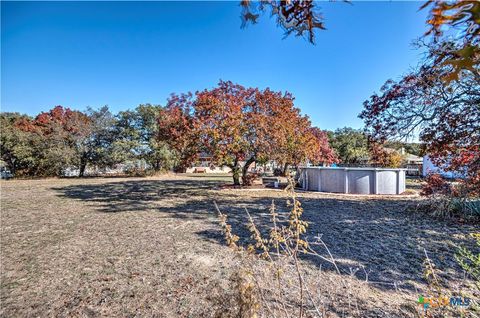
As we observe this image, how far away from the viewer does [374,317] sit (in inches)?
83.3

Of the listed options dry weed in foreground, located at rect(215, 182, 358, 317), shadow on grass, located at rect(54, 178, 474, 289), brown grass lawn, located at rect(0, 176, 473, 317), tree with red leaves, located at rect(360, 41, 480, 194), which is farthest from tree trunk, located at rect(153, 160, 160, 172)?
dry weed in foreground, located at rect(215, 182, 358, 317)

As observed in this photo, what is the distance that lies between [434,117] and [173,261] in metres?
6.58

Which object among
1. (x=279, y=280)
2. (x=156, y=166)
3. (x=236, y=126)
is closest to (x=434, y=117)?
(x=236, y=126)

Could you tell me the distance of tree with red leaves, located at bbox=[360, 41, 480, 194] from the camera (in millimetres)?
5312

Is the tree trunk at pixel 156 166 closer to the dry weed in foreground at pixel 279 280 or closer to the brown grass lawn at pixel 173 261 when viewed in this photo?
the brown grass lawn at pixel 173 261

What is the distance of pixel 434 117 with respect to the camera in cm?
575

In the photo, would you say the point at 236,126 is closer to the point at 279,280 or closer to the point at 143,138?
the point at 279,280

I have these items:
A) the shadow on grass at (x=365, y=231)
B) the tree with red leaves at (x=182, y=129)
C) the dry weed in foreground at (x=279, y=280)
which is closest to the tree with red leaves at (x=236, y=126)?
the tree with red leaves at (x=182, y=129)

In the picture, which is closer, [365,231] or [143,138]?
[365,231]

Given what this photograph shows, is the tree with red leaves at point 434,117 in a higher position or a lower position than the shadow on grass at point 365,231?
higher

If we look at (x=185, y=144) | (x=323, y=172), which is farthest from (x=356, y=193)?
(x=185, y=144)

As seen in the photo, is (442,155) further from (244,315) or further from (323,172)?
(244,315)

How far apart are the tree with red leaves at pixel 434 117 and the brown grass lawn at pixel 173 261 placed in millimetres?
1822

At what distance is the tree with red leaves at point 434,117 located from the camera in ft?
17.4
